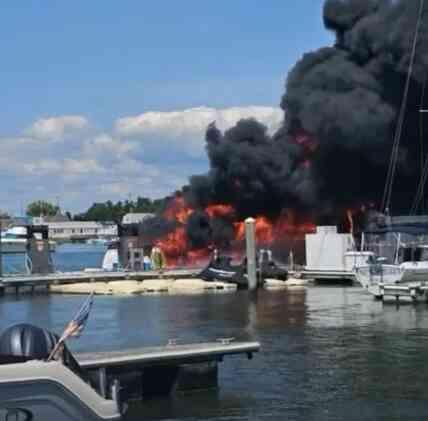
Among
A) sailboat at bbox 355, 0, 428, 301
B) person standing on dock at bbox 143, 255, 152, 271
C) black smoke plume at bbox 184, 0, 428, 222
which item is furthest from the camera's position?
black smoke plume at bbox 184, 0, 428, 222

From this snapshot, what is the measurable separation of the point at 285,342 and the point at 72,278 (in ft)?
101

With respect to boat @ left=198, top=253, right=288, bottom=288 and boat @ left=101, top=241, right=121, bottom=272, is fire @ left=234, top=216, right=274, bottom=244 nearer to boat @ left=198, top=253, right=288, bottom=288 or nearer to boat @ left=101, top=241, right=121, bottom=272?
boat @ left=101, top=241, right=121, bottom=272

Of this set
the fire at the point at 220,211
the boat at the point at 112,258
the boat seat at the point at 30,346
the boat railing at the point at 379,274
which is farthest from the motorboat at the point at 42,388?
the fire at the point at 220,211

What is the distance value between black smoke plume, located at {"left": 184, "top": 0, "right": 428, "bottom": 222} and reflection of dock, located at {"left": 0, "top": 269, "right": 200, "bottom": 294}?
1913 centimetres

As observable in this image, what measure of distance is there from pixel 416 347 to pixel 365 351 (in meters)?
1.77

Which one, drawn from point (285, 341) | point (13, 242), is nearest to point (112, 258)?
point (13, 242)

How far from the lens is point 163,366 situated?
2242cm

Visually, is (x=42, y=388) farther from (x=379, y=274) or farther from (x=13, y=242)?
(x=13, y=242)

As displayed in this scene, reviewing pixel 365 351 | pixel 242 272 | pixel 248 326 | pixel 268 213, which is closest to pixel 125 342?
pixel 248 326

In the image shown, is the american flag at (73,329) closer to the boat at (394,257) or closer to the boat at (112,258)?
the boat at (394,257)

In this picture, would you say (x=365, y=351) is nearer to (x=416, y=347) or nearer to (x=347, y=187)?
(x=416, y=347)

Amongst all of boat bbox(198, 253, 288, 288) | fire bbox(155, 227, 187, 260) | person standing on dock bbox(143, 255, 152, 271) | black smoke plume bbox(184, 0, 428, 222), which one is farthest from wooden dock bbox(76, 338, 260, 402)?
fire bbox(155, 227, 187, 260)

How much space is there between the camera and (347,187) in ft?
261

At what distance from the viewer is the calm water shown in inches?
856
